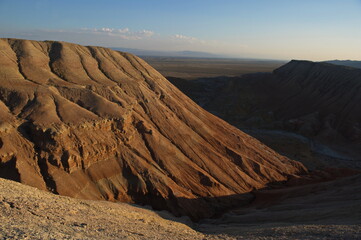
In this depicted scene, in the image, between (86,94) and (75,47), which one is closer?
(86,94)

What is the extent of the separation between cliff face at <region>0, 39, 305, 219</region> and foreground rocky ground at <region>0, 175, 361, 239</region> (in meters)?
2.38

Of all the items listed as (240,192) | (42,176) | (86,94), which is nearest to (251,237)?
(240,192)

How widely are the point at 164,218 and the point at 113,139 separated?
243 inches

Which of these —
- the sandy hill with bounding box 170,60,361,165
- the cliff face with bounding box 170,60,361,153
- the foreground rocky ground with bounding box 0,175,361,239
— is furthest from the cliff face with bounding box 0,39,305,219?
the cliff face with bounding box 170,60,361,153

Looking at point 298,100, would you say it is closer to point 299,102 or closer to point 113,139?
point 299,102

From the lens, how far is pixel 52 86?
67.6ft

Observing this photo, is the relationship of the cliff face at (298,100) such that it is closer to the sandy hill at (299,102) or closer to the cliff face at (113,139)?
the sandy hill at (299,102)

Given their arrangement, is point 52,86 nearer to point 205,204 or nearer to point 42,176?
point 42,176

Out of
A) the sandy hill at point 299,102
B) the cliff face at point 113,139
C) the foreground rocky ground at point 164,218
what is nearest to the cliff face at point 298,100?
the sandy hill at point 299,102

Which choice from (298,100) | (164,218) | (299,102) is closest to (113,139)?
(164,218)

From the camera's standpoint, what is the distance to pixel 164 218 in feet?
53.5

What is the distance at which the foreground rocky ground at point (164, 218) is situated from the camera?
9.77 m

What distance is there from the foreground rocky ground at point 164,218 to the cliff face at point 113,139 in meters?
2.38

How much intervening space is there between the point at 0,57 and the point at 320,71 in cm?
5543
